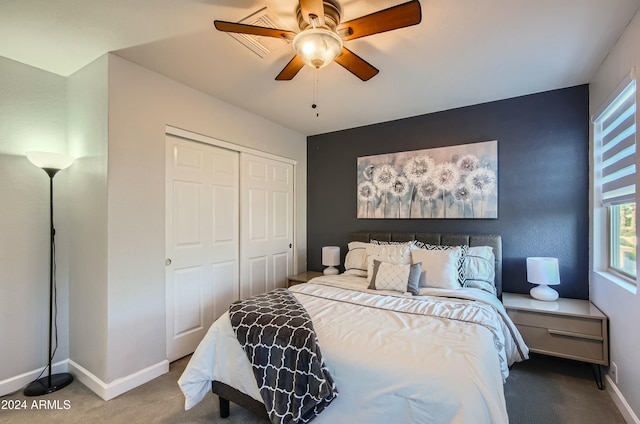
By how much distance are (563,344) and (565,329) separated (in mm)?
126

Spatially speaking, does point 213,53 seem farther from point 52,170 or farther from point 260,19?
point 52,170

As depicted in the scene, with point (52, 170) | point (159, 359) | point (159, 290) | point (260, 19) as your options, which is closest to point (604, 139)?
point (260, 19)

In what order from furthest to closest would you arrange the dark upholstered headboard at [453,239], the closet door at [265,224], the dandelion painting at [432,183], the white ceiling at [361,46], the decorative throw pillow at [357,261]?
1. the closet door at [265,224]
2. the decorative throw pillow at [357,261]
3. the dandelion painting at [432,183]
4. the dark upholstered headboard at [453,239]
5. the white ceiling at [361,46]

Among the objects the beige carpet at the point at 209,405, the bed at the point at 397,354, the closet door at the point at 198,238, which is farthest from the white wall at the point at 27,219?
the bed at the point at 397,354

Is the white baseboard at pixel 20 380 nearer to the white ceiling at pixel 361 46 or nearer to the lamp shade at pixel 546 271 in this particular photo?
the white ceiling at pixel 361 46

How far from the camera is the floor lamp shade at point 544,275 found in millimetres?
2572

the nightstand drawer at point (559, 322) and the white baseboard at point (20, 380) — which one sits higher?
the nightstand drawer at point (559, 322)

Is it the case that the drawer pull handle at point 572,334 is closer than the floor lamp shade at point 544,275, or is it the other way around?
the drawer pull handle at point 572,334

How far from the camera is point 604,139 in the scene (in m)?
2.45

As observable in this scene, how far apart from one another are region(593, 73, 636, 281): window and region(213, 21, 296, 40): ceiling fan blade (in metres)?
2.11

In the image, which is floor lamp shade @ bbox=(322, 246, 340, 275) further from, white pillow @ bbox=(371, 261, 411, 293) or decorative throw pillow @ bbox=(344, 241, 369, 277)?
white pillow @ bbox=(371, 261, 411, 293)

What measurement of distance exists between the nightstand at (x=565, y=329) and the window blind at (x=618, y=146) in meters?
0.92

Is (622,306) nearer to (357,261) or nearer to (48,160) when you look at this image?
(357,261)

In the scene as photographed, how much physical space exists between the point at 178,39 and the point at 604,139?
3.44 meters
